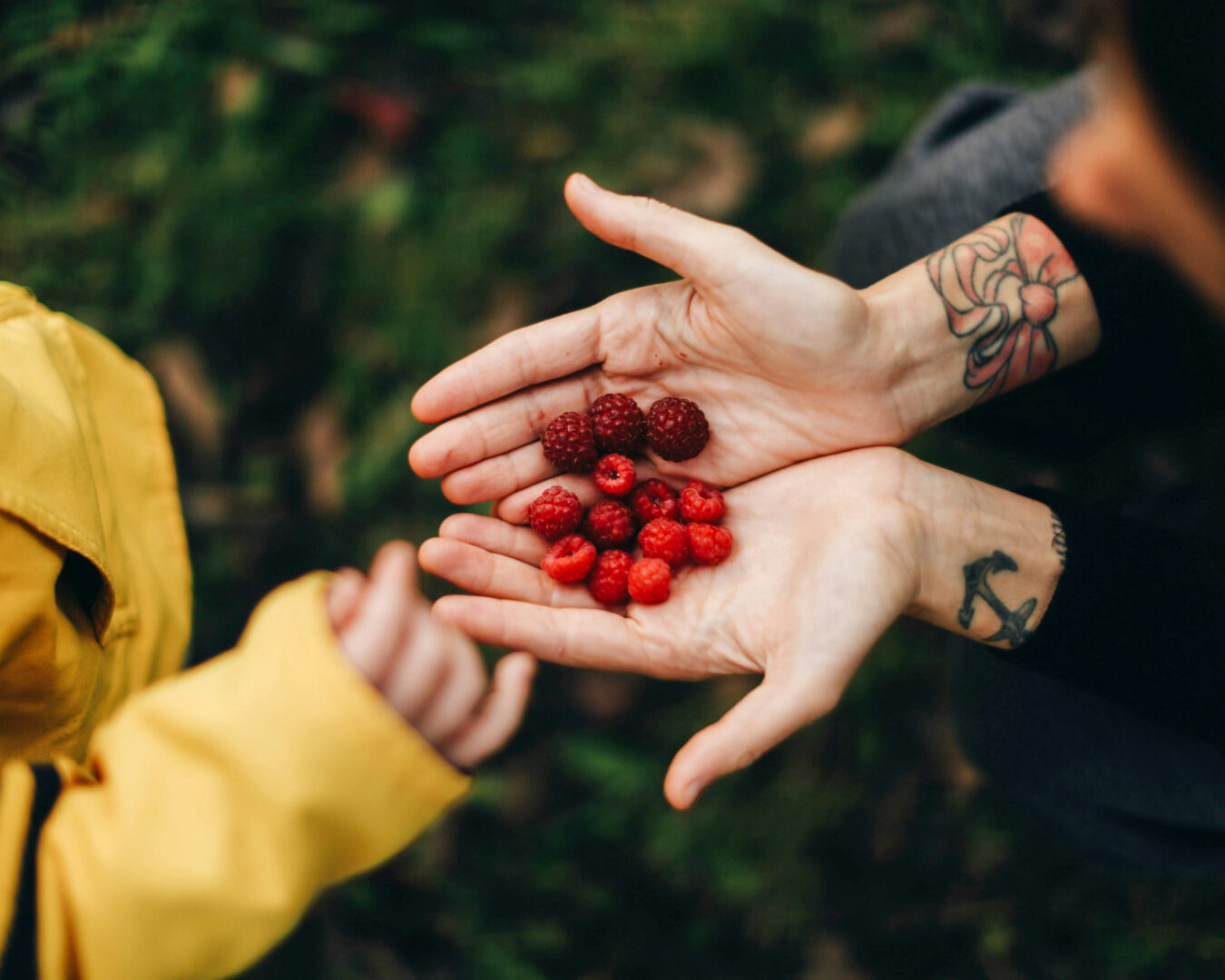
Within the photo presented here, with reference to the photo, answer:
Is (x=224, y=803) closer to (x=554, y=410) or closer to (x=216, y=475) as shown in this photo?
(x=554, y=410)

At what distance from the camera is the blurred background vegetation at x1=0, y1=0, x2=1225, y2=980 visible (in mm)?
2369

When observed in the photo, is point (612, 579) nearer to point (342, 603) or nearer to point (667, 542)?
point (667, 542)

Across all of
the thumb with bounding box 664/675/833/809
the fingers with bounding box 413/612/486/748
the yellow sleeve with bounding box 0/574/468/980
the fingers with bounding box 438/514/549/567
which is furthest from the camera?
the fingers with bounding box 438/514/549/567

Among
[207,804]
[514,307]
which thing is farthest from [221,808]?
[514,307]

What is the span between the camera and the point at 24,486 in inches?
52.0

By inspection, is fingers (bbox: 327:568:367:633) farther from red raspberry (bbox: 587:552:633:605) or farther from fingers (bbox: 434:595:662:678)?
red raspberry (bbox: 587:552:633:605)

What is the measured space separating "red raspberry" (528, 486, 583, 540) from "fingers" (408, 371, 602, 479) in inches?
6.8

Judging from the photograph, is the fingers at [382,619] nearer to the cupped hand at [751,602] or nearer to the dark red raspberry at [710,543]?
the cupped hand at [751,602]

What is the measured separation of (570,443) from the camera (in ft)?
6.28

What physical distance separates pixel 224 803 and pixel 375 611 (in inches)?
12.9

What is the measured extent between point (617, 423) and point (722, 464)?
11.0 inches

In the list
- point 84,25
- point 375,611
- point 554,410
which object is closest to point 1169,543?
point 554,410

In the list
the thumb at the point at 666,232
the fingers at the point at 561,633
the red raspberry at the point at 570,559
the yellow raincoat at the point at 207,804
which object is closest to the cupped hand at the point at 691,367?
the thumb at the point at 666,232

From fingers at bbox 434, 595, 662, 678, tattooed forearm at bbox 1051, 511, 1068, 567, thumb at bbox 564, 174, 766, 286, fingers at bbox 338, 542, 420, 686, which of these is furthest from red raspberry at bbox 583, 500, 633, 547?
tattooed forearm at bbox 1051, 511, 1068, 567
